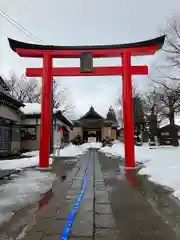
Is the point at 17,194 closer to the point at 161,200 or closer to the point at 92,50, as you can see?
the point at 161,200

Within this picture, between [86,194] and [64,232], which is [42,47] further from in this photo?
[64,232]

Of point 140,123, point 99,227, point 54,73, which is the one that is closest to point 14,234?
point 99,227

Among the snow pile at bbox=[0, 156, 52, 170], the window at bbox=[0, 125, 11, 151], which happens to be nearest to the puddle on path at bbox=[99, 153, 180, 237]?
the snow pile at bbox=[0, 156, 52, 170]

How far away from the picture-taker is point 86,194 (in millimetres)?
6523

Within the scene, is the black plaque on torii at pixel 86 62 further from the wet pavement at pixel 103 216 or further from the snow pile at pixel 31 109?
the snow pile at pixel 31 109

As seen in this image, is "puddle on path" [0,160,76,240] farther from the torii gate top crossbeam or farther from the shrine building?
the shrine building

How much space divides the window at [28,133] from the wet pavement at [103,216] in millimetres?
20286

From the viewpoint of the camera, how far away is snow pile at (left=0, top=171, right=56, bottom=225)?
4.99m

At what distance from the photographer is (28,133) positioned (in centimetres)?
2675

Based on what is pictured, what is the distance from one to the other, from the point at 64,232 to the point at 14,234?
0.78m

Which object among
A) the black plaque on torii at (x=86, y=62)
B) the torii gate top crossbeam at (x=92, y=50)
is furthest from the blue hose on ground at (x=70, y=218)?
the torii gate top crossbeam at (x=92, y=50)

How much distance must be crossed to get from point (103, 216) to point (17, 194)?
2994 millimetres

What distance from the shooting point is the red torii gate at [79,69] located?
503 inches

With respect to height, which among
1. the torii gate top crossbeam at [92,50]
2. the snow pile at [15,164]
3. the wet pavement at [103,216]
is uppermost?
the torii gate top crossbeam at [92,50]
